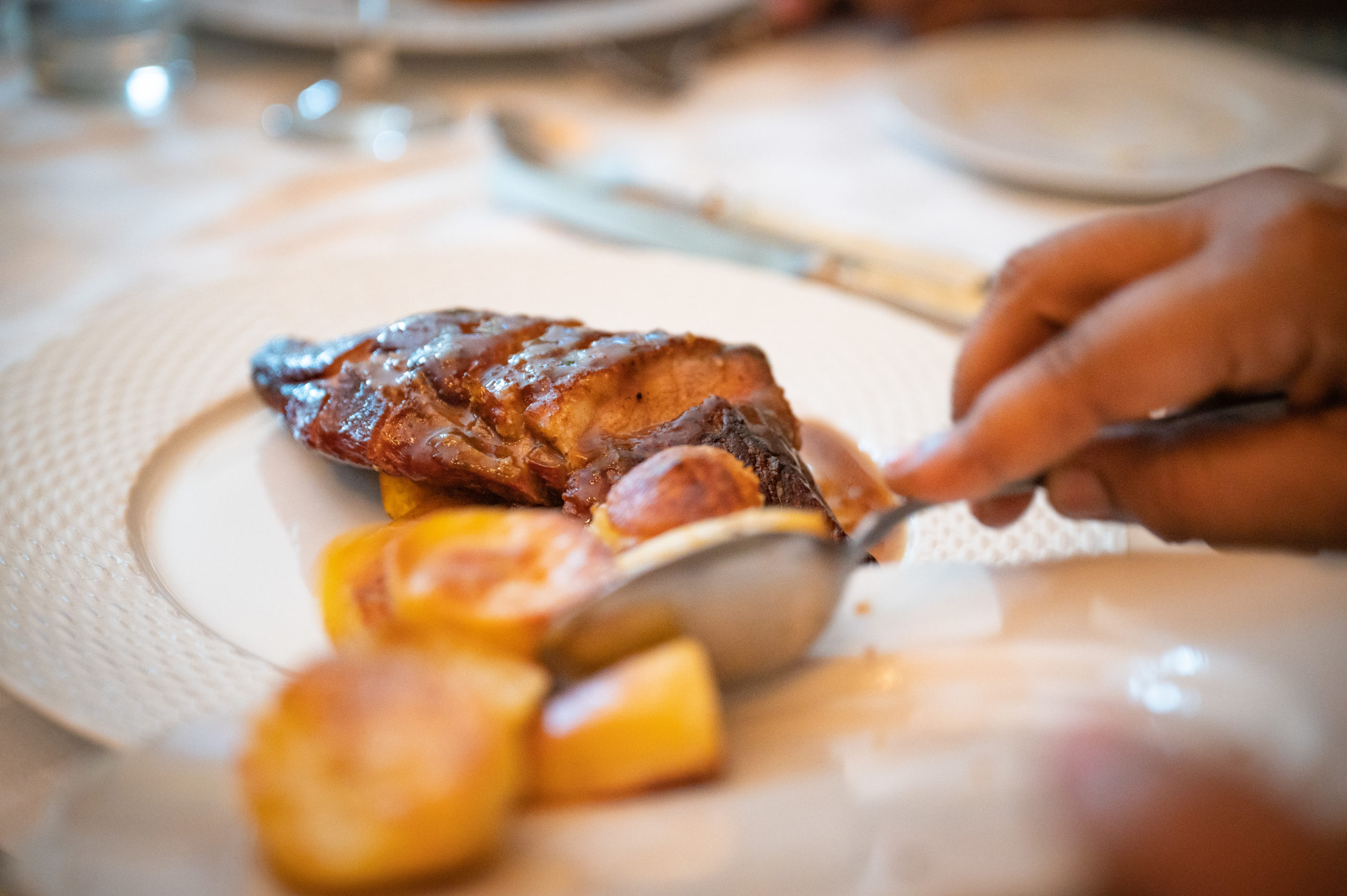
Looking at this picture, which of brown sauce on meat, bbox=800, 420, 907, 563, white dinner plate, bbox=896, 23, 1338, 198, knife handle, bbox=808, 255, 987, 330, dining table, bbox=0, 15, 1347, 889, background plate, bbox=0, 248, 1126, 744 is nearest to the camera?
background plate, bbox=0, 248, 1126, 744

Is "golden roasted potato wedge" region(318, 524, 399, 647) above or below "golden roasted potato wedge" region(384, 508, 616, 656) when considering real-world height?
below

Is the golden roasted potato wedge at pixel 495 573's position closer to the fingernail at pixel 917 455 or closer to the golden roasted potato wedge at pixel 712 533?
the golden roasted potato wedge at pixel 712 533

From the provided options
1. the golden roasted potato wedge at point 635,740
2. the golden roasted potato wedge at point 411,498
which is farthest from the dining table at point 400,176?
the golden roasted potato wedge at point 635,740

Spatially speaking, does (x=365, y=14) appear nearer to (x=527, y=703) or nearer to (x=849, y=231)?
(x=849, y=231)

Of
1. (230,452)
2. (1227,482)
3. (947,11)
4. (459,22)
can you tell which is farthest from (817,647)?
(947,11)

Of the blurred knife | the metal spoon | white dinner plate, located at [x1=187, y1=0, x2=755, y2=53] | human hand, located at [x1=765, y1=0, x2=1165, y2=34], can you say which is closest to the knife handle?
the blurred knife

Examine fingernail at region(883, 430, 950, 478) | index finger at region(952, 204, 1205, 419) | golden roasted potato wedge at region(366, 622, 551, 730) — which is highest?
index finger at region(952, 204, 1205, 419)

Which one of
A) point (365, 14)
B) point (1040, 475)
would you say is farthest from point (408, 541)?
point (365, 14)

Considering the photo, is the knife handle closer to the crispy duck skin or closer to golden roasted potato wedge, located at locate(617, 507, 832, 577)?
the crispy duck skin
